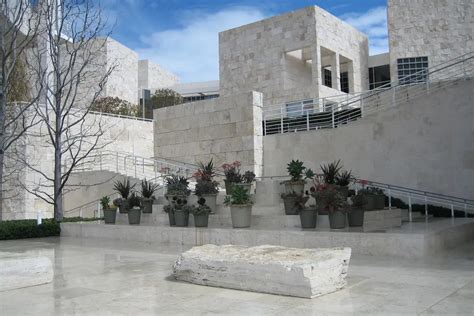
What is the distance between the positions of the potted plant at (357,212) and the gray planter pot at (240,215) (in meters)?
2.29

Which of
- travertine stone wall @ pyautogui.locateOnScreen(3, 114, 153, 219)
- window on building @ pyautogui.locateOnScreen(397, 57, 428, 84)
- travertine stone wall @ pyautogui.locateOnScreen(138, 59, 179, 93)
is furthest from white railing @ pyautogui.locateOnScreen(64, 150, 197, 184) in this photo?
travertine stone wall @ pyautogui.locateOnScreen(138, 59, 179, 93)

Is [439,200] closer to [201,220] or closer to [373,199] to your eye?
[373,199]

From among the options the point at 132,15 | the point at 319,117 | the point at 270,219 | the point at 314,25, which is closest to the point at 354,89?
the point at 314,25

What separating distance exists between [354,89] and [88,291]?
1297 inches

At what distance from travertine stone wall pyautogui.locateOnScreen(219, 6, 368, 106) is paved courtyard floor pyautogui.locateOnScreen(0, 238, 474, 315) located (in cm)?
2454

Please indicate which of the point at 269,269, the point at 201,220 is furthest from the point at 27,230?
the point at 269,269

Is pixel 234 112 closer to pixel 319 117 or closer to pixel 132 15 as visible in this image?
pixel 319 117

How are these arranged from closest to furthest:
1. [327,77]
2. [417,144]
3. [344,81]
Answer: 1. [417,144]
2. [344,81]
3. [327,77]

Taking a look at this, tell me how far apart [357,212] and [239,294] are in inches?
208

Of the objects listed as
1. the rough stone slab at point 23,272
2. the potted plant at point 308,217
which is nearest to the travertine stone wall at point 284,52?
the potted plant at point 308,217

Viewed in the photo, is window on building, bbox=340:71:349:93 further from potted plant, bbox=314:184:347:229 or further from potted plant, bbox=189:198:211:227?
potted plant, bbox=314:184:347:229

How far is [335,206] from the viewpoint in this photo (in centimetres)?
967

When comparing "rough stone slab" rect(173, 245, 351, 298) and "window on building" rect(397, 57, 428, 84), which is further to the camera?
"window on building" rect(397, 57, 428, 84)

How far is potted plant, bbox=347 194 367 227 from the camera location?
1009 cm
